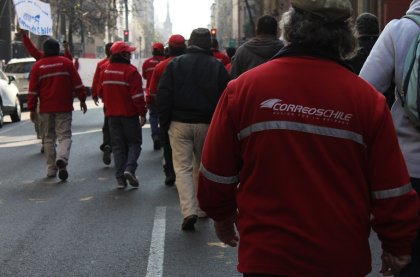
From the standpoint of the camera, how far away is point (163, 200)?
9.29 metres

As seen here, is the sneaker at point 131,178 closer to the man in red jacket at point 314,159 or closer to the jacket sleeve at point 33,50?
the jacket sleeve at point 33,50

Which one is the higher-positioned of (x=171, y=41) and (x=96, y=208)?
(x=171, y=41)

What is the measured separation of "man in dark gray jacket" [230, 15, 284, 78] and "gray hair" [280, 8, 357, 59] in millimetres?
4953

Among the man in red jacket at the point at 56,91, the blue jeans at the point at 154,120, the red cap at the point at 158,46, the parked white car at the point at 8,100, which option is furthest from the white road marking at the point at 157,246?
the parked white car at the point at 8,100

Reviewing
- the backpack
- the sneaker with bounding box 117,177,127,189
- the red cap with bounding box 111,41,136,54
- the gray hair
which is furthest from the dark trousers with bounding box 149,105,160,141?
the gray hair

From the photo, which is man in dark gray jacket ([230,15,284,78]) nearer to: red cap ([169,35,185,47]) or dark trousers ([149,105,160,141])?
red cap ([169,35,185,47])

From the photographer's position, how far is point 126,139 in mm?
10141

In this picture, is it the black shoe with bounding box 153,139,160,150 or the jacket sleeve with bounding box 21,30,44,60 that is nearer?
the jacket sleeve with bounding box 21,30,44,60

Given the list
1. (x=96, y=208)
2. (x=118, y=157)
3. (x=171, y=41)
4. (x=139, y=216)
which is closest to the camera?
(x=139, y=216)

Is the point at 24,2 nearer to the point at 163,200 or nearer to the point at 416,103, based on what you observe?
the point at 163,200

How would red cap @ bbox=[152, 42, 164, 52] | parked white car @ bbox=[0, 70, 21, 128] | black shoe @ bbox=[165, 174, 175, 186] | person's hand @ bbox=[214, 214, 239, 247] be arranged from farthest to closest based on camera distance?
1. parked white car @ bbox=[0, 70, 21, 128]
2. red cap @ bbox=[152, 42, 164, 52]
3. black shoe @ bbox=[165, 174, 175, 186]
4. person's hand @ bbox=[214, 214, 239, 247]

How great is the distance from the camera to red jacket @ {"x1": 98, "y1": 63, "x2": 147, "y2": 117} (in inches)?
387

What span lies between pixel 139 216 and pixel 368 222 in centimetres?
553

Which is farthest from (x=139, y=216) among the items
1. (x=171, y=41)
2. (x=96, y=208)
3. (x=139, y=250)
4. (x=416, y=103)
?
(x=416, y=103)
